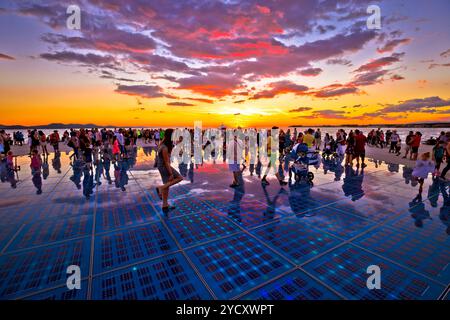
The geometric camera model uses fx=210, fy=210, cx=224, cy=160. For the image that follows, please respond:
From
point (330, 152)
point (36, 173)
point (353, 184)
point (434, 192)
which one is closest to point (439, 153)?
point (434, 192)

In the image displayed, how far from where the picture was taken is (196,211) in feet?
18.1

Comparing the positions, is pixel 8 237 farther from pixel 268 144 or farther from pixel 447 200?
pixel 447 200

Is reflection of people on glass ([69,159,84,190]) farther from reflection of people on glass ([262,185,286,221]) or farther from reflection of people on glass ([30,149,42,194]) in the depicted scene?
reflection of people on glass ([262,185,286,221])

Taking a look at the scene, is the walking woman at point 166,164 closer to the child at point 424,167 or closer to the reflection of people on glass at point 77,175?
the reflection of people on glass at point 77,175

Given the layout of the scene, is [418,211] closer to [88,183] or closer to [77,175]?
[88,183]

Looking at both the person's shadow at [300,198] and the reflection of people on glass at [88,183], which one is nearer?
the person's shadow at [300,198]

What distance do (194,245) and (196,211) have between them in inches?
63.7

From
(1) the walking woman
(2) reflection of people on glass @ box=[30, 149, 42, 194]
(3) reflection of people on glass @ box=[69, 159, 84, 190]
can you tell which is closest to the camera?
(1) the walking woman

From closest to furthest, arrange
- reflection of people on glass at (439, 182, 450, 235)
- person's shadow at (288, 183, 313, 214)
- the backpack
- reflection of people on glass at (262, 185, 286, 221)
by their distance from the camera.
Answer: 1. reflection of people on glass at (439, 182, 450, 235)
2. reflection of people on glass at (262, 185, 286, 221)
3. person's shadow at (288, 183, 313, 214)
4. the backpack

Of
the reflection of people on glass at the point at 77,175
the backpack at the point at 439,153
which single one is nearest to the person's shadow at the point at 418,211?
the backpack at the point at 439,153

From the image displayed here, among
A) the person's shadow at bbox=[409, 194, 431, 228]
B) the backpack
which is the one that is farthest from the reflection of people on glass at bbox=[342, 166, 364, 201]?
the backpack

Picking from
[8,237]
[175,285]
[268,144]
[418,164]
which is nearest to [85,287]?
[175,285]

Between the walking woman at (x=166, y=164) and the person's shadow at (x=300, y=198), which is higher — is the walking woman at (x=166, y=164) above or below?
above

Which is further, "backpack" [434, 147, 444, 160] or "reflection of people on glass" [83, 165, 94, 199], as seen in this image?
"backpack" [434, 147, 444, 160]
